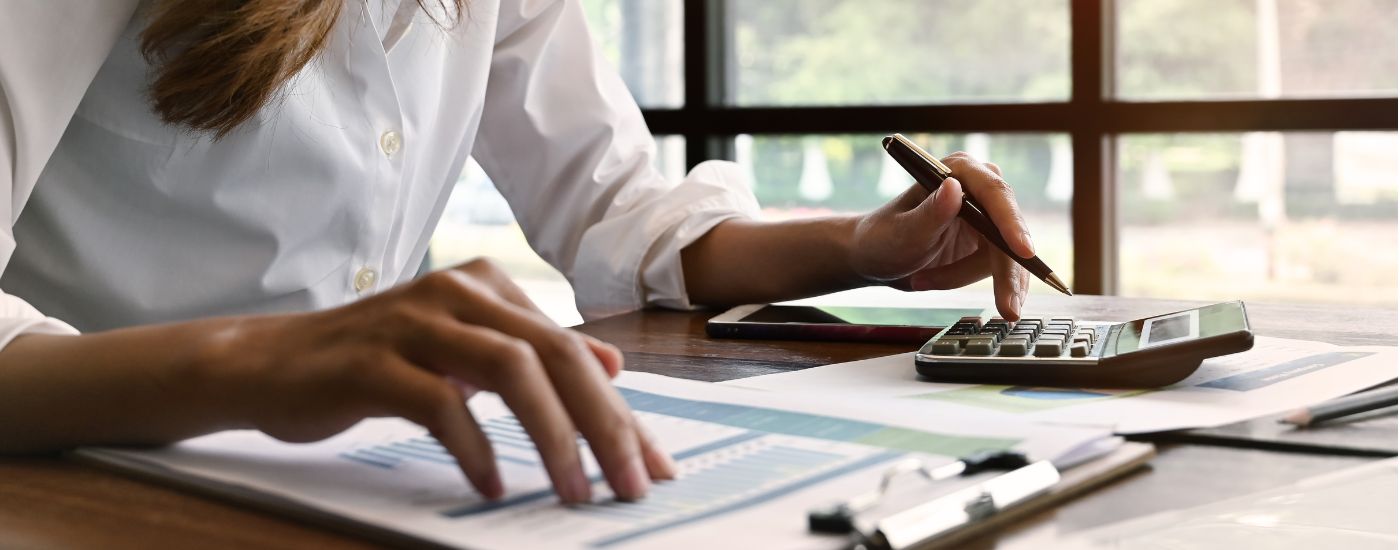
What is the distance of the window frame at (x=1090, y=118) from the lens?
234 cm

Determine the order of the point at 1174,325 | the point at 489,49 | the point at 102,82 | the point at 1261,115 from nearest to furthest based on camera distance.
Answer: the point at 1174,325 < the point at 102,82 < the point at 489,49 < the point at 1261,115

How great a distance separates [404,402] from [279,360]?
64 millimetres

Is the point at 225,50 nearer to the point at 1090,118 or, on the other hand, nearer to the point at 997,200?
the point at 997,200

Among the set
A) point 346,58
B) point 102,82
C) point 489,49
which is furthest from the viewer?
point 489,49

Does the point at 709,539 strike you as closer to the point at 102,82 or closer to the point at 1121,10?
the point at 102,82

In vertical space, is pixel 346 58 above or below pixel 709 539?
above

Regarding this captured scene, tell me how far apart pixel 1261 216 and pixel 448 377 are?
2275 millimetres

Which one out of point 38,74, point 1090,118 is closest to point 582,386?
point 38,74

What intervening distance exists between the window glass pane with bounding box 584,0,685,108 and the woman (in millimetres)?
1656

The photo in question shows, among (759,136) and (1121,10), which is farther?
(759,136)

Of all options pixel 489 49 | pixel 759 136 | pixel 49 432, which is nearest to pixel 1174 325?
pixel 49 432

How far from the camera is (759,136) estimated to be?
2.90 meters

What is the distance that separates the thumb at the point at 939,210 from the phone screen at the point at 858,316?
6 centimetres

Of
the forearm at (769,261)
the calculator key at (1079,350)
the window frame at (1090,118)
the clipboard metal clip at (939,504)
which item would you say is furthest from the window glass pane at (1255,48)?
the clipboard metal clip at (939,504)
